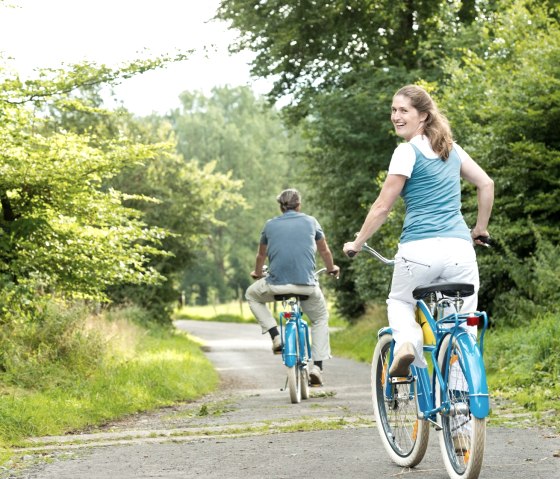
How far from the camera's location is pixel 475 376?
16.2ft

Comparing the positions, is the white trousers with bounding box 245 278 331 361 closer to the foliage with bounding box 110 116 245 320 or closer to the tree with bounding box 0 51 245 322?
the tree with bounding box 0 51 245 322

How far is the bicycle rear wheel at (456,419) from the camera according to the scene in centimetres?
505

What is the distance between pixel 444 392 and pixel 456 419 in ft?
0.54

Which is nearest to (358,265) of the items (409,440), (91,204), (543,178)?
(543,178)

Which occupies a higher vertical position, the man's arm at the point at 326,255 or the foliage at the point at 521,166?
the foliage at the point at 521,166

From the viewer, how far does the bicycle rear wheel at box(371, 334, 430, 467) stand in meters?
5.86

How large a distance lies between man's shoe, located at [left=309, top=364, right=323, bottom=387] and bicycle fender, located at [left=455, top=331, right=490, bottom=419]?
578 cm

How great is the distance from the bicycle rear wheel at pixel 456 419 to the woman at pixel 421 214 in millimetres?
287

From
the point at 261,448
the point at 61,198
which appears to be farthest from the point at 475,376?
the point at 61,198

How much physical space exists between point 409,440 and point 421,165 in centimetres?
172

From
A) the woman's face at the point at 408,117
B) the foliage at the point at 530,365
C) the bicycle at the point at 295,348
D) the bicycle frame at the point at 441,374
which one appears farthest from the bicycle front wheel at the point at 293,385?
the woman's face at the point at 408,117

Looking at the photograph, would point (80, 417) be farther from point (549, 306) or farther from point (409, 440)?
point (549, 306)

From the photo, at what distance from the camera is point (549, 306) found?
12.9 m

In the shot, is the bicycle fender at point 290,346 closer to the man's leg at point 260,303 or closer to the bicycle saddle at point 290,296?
the bicycle saddle at point 290,296
